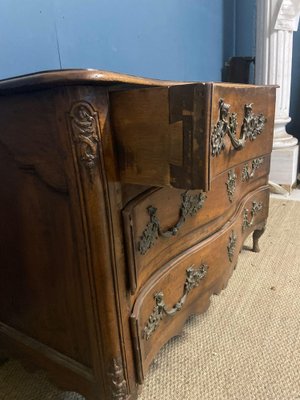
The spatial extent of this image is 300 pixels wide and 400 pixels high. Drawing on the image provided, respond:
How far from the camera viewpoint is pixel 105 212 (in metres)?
0.50

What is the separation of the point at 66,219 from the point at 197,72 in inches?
60.8

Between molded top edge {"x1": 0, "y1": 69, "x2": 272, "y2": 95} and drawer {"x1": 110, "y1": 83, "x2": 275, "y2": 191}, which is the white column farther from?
molded top edge {"x1": 0, "y1": 69, "x2": 272, "y2": 95}

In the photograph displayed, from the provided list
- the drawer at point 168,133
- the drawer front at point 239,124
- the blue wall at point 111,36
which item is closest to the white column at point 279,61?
the blue wall at point 111,36

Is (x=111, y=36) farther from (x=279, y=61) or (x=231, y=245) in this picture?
(x=279, y=61)

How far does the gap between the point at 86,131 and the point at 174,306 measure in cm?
47

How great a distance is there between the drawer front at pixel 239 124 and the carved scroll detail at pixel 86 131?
0.17m

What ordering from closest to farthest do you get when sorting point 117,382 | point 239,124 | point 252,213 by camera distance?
point 117,382 → point 239,124 → point 252,213

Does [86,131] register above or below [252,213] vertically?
above

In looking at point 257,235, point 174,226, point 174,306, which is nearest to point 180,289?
point 174,306

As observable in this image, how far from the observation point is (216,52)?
2049 mm

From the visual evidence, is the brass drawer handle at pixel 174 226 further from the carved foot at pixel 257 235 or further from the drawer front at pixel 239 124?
the carved foot at pixel 257 235

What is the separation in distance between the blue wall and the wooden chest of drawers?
0.44 meters

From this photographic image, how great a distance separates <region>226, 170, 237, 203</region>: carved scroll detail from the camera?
2.92 feet

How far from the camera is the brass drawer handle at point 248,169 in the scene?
1.02 metres
